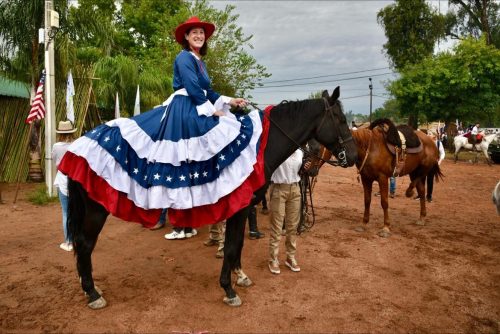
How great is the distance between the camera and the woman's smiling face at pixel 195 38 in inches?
143

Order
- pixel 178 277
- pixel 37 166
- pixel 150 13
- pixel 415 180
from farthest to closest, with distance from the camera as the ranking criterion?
pixel 150 13, pixel 37 166, pixel 415 180, pixel 178 277

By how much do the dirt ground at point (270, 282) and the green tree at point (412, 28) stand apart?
90.4ft

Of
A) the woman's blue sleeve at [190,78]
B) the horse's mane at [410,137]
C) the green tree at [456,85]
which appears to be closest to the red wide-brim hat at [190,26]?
the woman's blue sleeve at [190,78]

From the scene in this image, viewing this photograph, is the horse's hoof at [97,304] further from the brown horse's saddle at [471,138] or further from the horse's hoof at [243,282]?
the brown horse's saddle at [471,138]

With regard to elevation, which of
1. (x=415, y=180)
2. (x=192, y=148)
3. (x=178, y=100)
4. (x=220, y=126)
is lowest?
(x=415, y=180)


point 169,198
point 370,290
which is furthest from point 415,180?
point 169,198

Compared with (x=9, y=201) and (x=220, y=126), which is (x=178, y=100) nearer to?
(x=220, y=126)

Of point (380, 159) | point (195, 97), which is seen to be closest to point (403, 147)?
point (380, 159)

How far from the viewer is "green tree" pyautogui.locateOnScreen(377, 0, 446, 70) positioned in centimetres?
3080

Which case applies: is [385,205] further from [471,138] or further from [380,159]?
[471,138]

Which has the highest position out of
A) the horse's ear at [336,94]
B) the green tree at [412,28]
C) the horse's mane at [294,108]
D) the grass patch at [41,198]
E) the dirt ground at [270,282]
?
the green tree at [412,28]

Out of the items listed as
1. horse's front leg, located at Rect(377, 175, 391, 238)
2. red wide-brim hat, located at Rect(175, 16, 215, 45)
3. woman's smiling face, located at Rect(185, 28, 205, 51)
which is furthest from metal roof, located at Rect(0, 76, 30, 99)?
horse's front leg, located at Rect(377, 175, 391, 238)

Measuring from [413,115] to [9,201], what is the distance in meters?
24.6

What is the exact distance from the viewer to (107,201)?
3.36m
